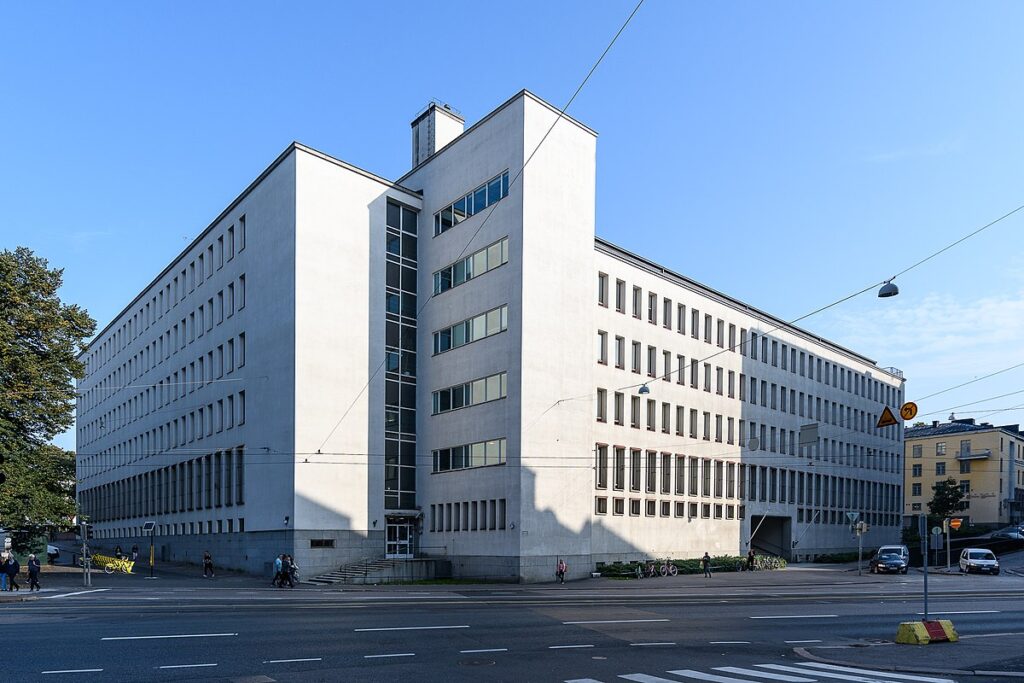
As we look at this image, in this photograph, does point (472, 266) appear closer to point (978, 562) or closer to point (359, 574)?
point (359, 574)

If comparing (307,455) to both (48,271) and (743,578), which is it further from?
(743,578)

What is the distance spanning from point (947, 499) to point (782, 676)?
98541 millimetres

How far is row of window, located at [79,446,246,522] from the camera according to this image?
5491 centimetres

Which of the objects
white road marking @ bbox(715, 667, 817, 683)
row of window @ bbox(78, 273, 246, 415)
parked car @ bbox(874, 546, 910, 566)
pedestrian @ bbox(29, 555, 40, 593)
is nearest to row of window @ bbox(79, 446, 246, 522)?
row of window @ bbox(78, 273, 246, 415)

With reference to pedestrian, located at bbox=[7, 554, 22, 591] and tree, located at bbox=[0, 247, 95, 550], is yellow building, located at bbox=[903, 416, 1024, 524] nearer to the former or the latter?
tree, located at bbox=[0, 247, 95, 550]

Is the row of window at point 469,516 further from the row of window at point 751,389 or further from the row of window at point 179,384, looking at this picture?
the row of window at point 179,384

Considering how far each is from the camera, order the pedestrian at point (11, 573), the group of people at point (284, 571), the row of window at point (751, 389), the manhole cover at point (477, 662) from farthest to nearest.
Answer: the row of window at point (751, 389)
the group of people at point (284, 571)
the pedestrian at point (11, 573)
the manhole cover at point (477, 662)

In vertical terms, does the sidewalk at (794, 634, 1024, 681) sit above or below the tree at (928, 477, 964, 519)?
above

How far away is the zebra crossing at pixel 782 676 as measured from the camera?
1393cm

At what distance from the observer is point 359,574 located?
4541 centimetres

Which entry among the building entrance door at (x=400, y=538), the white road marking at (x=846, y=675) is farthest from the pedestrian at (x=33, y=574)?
the white road marking at (x=846, y=675)

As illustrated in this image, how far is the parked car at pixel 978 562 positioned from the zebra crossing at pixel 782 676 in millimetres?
47188

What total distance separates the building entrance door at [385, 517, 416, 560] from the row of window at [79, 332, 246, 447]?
44.6 ft

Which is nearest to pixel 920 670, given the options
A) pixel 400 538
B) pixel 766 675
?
pixel 766 675
